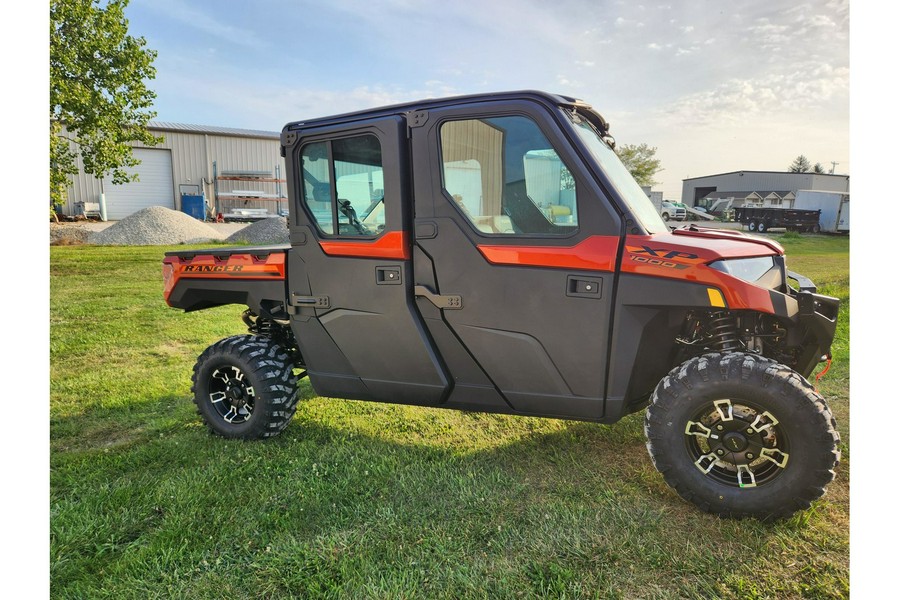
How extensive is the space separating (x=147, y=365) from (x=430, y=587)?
486cm

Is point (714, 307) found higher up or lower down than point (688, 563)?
higher up

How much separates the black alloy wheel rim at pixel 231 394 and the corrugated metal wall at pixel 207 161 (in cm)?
3182

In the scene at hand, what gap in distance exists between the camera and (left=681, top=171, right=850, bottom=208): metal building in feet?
139

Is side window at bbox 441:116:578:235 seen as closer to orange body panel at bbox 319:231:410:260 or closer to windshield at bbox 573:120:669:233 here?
windshield at bbox 573:120:669:233

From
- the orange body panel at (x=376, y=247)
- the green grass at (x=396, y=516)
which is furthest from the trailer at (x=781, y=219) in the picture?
the orange body panel at (x=376, y=247)

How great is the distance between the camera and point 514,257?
316cm

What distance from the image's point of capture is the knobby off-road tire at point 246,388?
13.0 ft

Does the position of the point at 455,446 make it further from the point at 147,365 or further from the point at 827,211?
the point at 827,211

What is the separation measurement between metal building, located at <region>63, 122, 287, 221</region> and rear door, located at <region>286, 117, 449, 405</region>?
104 ft

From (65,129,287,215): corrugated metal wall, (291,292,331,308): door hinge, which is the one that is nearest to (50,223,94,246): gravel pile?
(65,129,287,215): corrugated metal wall

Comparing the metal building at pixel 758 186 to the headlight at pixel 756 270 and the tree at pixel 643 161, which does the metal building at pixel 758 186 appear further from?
the headlight at pixel 756 270

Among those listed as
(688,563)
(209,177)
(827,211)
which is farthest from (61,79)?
(827,211)

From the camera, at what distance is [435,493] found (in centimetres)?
324

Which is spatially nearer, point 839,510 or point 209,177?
point 839,510
